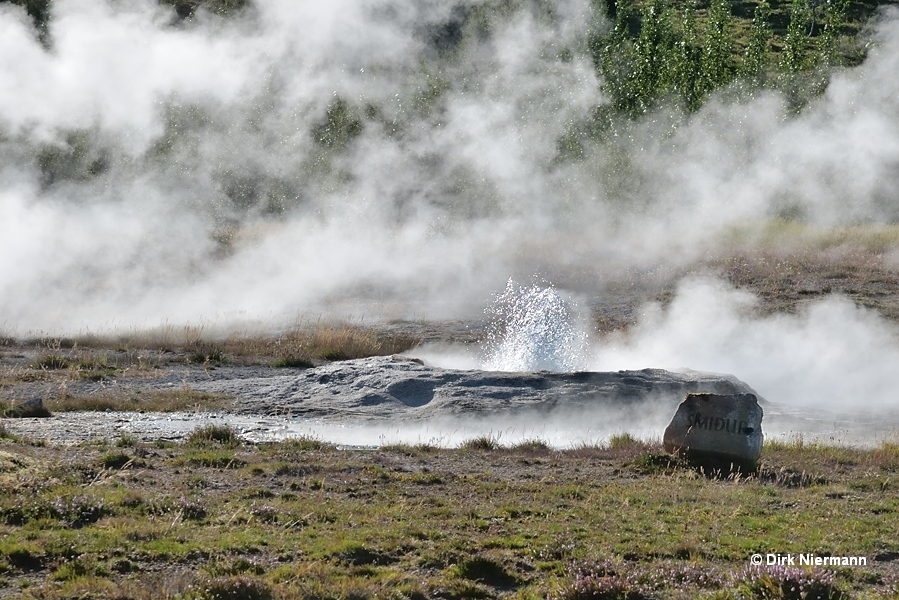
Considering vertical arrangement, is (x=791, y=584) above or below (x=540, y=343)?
below

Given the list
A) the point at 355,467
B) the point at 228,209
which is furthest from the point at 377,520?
the point at 228,209

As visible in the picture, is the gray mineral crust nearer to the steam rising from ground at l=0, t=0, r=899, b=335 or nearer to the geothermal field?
the geothermal field

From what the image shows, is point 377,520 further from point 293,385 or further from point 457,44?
point 457,44

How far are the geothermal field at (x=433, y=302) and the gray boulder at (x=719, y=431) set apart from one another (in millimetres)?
426

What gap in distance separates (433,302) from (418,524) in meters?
22.3

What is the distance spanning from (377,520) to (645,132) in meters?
34.1

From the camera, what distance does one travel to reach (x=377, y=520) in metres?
10.3

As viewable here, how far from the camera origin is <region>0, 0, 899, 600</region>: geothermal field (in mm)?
9531

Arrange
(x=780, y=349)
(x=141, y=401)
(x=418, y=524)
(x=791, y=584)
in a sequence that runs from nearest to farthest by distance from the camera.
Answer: (x=791, y=584) → (x=418, y=524) → (x=141, y=401) → (x=780, y=349)

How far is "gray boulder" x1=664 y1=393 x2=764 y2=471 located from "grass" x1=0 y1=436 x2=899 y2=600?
1.14 ft

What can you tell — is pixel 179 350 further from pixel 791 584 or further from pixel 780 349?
pixel 791 584

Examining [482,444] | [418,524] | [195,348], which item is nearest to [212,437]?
[482,444]

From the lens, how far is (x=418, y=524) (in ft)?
33.6

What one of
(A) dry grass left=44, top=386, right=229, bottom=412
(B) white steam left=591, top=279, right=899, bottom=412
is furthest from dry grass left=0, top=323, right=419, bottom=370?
(B) white steam left=591, top=279, right=899, bottom=412
